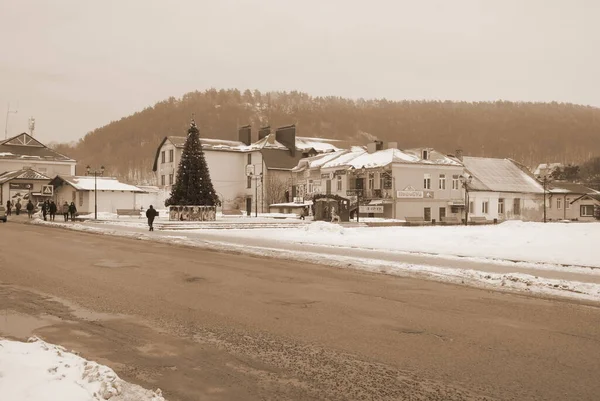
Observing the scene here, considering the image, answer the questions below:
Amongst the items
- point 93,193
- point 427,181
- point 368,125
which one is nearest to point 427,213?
point 427,181

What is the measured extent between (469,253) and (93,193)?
1970 inches

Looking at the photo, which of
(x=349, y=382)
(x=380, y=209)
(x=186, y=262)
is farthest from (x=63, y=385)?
(x=380, y=209)

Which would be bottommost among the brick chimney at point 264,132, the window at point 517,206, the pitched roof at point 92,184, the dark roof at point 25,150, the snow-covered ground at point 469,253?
the snow-covered ground at point 469,253

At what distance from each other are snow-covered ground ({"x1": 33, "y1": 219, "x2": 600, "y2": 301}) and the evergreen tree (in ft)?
39.0

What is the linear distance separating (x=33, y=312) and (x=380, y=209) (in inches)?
2058

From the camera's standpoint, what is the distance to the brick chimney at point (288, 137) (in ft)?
262

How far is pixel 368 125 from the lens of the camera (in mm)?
108562

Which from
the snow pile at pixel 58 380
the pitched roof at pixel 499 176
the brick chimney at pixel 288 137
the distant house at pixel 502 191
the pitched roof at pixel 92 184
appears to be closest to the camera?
the snow pile at pixel 58 380

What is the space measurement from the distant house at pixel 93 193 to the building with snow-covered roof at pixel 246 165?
10.5 meters

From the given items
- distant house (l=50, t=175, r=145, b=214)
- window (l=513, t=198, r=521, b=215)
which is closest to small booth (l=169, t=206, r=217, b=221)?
distant house (l=50, t=175, r=145, b=214)

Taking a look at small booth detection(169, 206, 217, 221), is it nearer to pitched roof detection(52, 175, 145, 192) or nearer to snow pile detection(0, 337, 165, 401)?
pitched roof detection(52, 175, 145, 192)

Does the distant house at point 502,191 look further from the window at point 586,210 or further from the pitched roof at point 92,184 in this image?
the pitched roof at point 92,184

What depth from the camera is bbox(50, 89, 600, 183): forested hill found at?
98312 millimetres

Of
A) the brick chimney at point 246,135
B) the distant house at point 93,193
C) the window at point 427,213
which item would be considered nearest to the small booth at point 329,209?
the window at point 427,213
